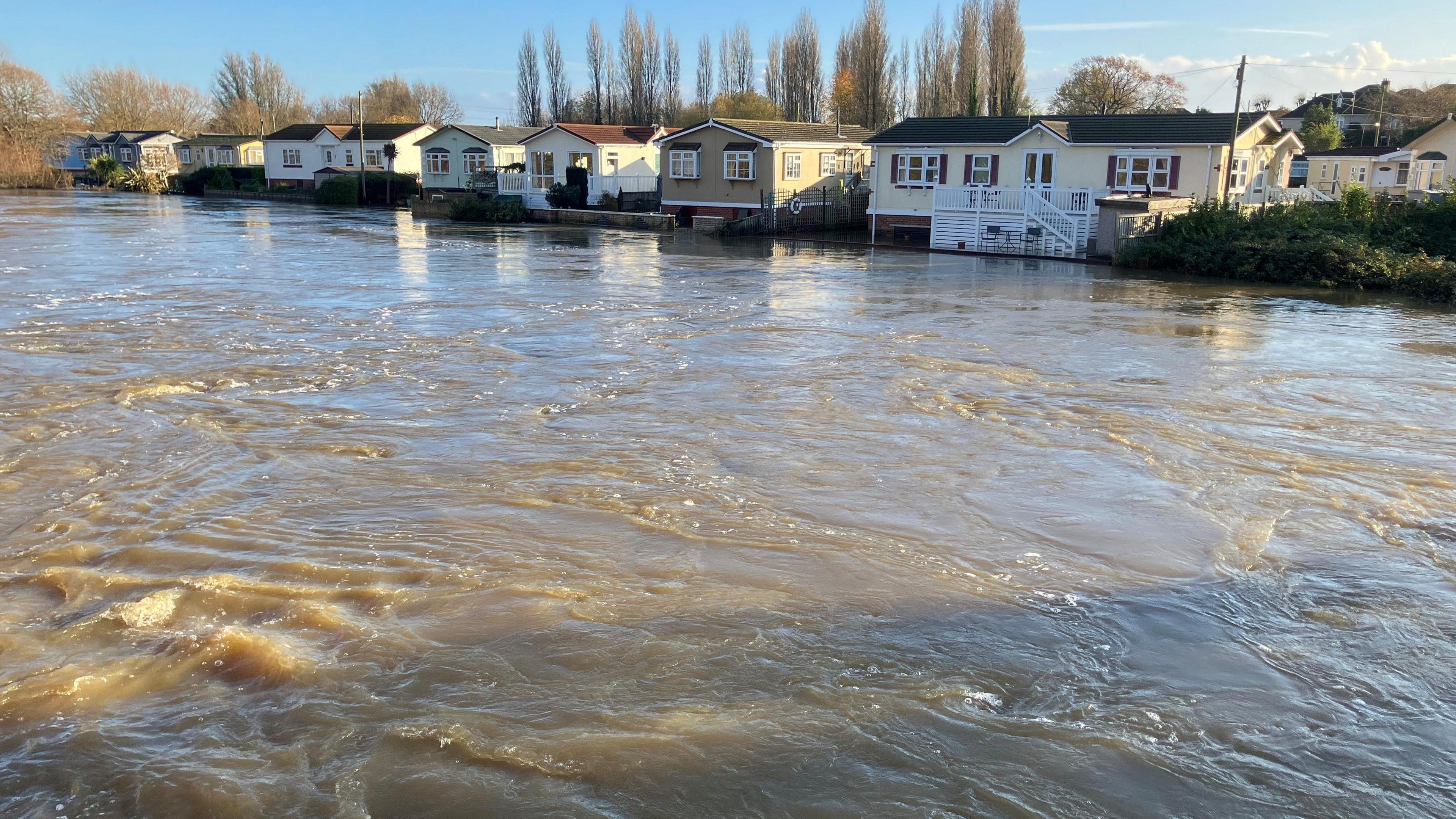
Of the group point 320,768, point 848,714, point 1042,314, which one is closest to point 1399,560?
point 848,714

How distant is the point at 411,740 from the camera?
200 inches

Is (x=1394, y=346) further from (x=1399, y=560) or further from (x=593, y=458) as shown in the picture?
(x=593, y=458)

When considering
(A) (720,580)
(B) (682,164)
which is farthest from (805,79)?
(A) (720,580)

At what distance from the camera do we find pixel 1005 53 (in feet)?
206

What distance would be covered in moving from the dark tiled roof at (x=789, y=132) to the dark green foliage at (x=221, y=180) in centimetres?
4174

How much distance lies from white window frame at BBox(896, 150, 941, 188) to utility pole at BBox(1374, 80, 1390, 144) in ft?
139

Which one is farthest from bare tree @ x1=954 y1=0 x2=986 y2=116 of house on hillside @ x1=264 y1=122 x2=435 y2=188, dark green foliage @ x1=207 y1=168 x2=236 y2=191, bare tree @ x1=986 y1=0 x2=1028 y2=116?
dark green foliage @ x1=207 y1=168 x2=236 y2=191

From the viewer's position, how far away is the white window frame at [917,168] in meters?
34.6

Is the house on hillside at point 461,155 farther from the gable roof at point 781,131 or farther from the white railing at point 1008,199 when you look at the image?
the white railing at point 1008,199

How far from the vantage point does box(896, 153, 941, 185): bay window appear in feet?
114

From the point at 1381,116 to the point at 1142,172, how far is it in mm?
48657

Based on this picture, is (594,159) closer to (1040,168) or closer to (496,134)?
(496,134)

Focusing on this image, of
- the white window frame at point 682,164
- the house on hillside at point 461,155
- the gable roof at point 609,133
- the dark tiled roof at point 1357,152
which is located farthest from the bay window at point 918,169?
the dark tiled roof at point 1357,152

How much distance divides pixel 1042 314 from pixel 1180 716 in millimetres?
14395
